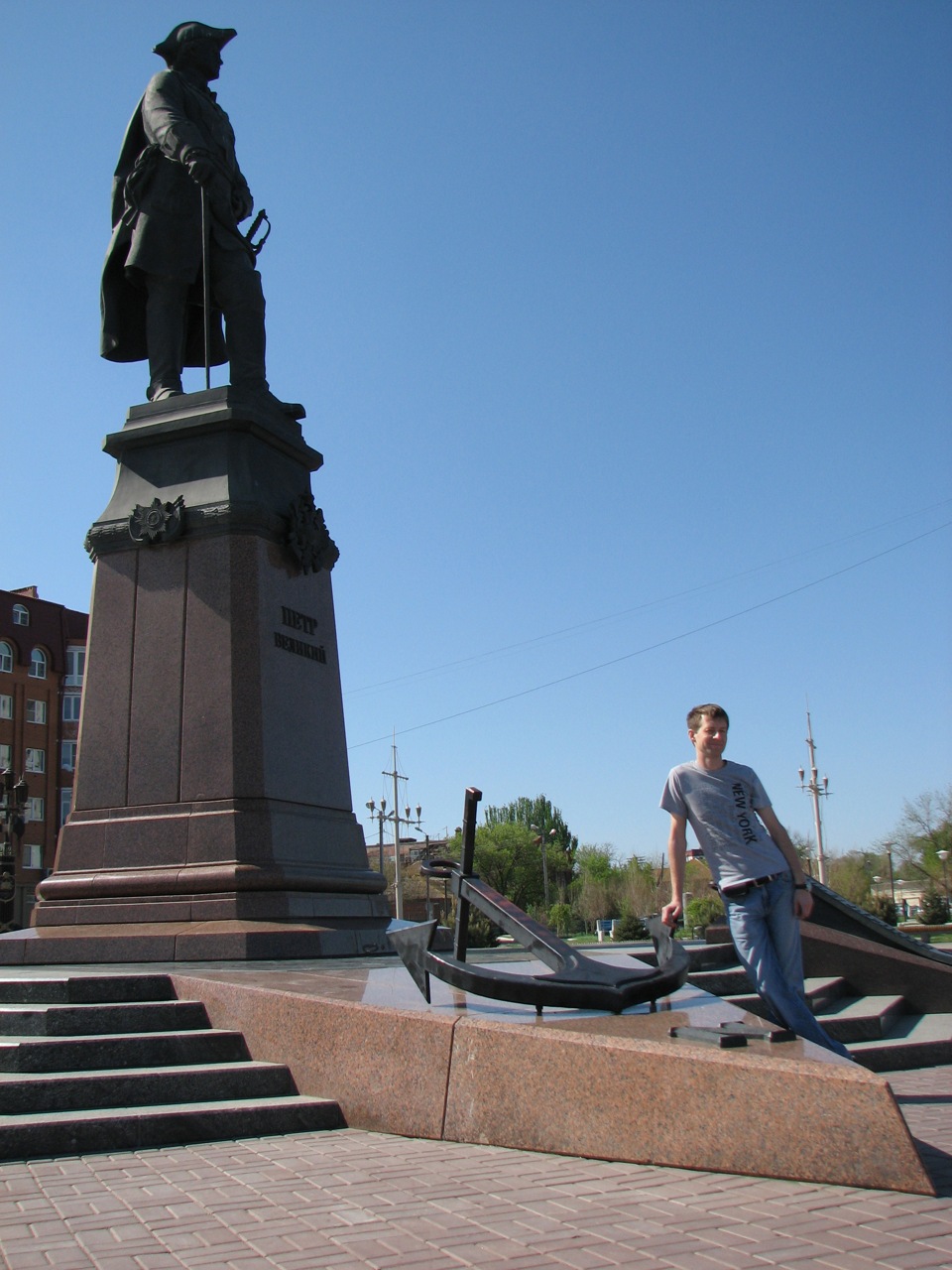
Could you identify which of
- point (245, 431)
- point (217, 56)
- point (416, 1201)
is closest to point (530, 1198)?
point (416, 1201)

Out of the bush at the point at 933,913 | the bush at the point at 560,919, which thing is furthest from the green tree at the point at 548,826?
the bush at the point at 933,913

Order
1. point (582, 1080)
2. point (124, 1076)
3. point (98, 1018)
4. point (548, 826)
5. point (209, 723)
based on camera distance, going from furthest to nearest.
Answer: point (548, 826) → point (209, 723) → point (98, 1018) → point (124, 1076) → point (582, 1080)

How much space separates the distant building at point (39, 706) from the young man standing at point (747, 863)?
46.9 metres

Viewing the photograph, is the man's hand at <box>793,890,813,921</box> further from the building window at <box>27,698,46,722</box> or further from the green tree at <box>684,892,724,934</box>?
the building window at <box>27,698,46,722</box>

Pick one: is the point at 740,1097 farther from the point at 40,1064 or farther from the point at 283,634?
the point at 283,634

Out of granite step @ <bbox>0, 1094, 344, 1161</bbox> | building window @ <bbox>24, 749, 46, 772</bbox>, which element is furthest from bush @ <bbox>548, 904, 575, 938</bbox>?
granite step @ <bbox>0, 1094, 344, 1161</bbox>

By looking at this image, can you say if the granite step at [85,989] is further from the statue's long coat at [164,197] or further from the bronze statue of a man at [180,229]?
the statue's long coat at [164,197]

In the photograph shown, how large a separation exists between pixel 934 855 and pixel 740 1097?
53.4m

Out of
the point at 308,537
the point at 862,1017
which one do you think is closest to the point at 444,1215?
the point at 862,1017

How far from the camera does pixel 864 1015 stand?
7160 mm

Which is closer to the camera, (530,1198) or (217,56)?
(530,1198)

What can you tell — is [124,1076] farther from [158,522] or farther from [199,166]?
[199,166]

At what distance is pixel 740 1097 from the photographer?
12.3 ft

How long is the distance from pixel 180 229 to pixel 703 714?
756 cm
